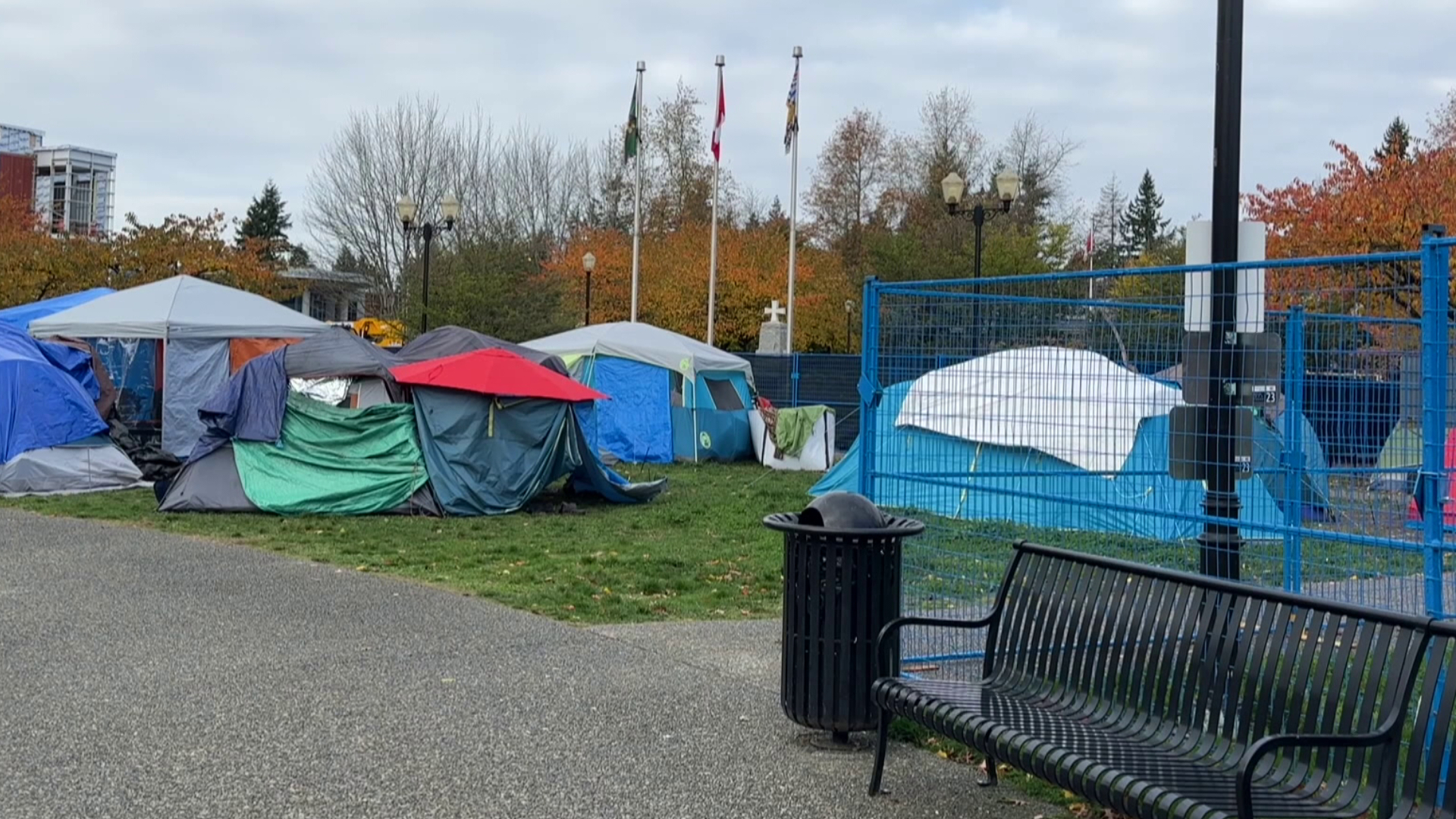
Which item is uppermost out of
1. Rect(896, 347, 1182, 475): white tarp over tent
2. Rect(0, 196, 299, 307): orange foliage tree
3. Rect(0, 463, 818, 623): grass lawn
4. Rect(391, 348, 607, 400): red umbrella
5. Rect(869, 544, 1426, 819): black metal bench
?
Rect(0, 196, 299, 307): orange foliage tree

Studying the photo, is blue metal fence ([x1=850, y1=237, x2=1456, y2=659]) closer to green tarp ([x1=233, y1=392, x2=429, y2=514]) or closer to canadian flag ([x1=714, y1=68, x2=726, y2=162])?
green tarp ([x1=233, y1=392, x2=429, y2=514])

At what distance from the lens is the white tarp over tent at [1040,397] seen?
7500mm

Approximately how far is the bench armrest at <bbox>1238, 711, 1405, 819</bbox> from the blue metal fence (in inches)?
80.1

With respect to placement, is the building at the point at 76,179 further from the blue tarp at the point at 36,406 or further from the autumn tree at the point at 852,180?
the blue tarp at the point at 36,406

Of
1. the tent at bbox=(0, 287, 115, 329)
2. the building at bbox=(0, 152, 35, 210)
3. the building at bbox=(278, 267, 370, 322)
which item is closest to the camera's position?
the tent at bbox=(0, 287, 115, 329)

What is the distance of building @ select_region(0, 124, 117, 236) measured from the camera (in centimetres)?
7606

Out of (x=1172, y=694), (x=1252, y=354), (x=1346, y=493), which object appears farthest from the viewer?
(x=1346, y=493)

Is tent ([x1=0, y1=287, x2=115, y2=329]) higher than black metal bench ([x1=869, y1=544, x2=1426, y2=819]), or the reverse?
tent ([x1=0, y1=287, x2=115, y2=329])

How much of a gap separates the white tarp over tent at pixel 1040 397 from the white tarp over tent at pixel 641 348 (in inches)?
590

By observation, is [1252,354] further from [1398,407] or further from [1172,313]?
[1172,313]

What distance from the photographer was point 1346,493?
7.41m

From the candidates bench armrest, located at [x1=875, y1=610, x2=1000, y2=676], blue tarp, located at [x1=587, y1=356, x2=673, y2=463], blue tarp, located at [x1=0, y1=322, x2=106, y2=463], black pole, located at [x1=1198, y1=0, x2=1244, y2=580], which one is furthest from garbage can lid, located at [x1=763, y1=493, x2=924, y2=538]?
blue tarp, located at [x1=587, y1=356, x2=673, y2=463]

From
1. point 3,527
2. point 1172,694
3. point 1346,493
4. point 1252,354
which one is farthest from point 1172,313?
point 3,527

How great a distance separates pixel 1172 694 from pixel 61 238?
34046 mm
